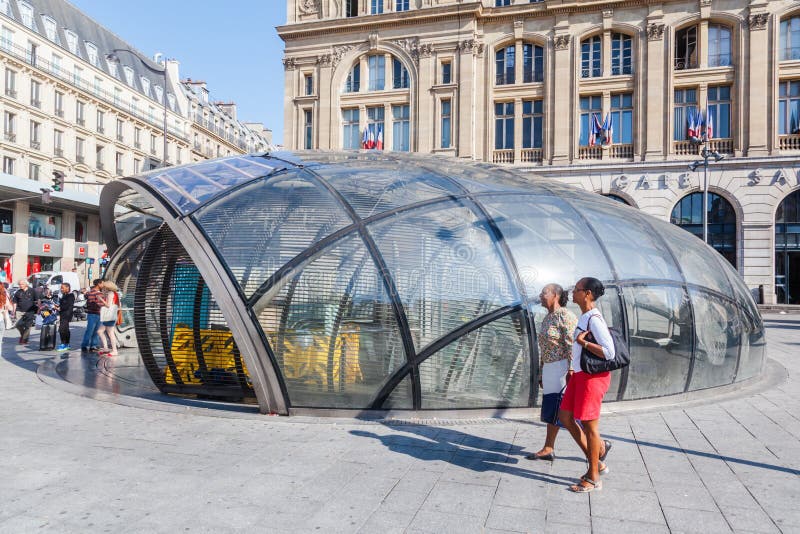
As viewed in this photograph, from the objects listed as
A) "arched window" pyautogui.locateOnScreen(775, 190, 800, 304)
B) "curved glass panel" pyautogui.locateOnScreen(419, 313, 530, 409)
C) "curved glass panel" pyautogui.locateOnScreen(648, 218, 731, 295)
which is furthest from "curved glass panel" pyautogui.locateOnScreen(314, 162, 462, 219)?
"arched window" pyautogui.locateOnScreen(775, 190, 800, 304)

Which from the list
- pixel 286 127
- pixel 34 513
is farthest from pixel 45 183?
pixel 34 513

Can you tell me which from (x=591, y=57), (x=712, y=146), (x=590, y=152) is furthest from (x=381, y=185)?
(x=591, y=57)

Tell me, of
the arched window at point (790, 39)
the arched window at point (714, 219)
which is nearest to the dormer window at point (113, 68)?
the arched window at point (714, 219)

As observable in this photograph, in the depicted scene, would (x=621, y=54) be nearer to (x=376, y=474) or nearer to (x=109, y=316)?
(x=109, y=316)

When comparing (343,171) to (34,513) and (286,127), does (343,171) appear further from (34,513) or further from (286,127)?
(286,127)

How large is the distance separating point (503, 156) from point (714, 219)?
12.1m

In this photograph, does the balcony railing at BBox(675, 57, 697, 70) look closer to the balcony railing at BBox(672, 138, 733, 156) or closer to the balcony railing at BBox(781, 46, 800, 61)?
the balcony railing at BBox(781, 46, 800, 61)

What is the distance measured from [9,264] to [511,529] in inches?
1772

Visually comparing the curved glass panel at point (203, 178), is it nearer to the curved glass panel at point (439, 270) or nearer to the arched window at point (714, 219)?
the curved glass panel at point (439, 270)

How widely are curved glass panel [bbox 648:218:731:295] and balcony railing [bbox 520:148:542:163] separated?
83.0 feet

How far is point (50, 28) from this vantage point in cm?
4500

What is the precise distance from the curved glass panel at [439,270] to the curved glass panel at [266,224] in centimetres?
70

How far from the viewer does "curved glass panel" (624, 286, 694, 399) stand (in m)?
7.43

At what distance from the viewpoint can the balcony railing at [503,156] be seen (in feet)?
113
